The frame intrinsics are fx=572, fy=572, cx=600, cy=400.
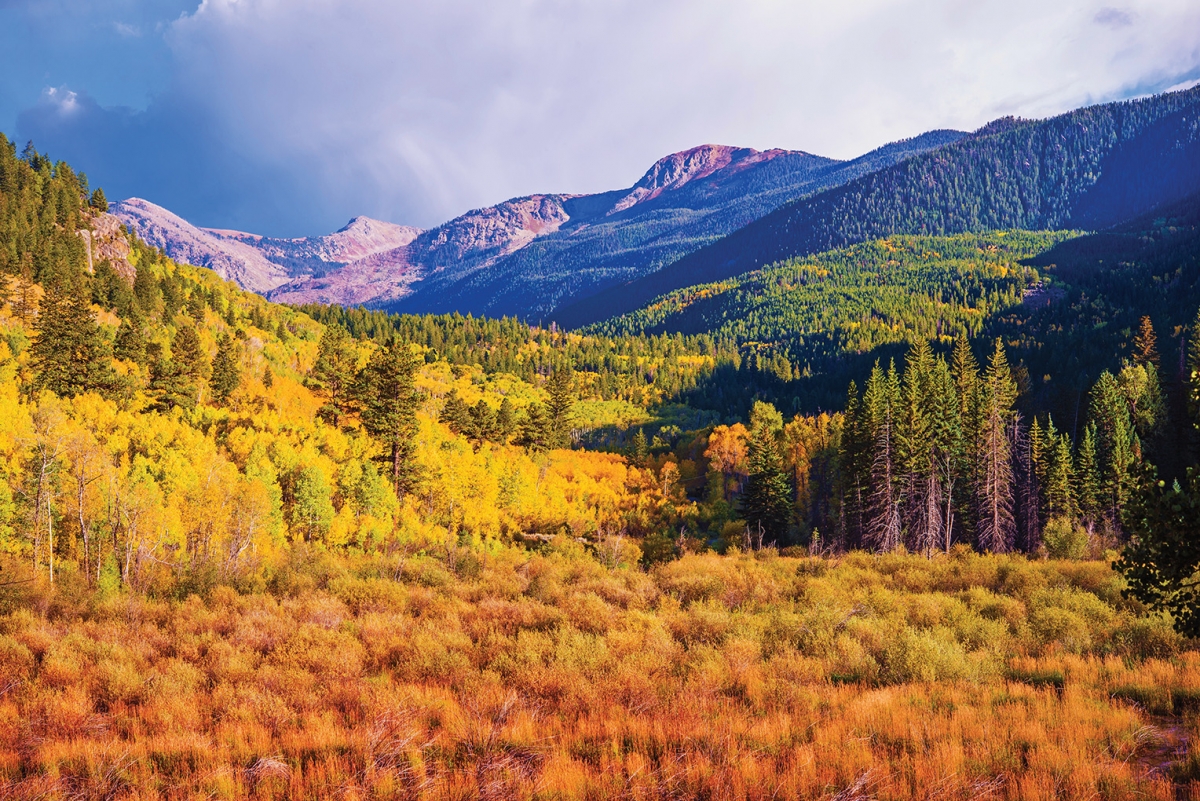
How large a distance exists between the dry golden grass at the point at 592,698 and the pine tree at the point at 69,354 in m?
28.8

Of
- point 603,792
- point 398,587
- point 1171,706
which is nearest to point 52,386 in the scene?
point 398,587

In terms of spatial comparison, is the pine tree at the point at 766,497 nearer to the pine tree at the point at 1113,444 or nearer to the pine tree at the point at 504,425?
the pine tree at the point at 1113,444

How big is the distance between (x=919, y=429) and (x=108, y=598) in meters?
48.0

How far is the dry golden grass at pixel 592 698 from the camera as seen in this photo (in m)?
7.64

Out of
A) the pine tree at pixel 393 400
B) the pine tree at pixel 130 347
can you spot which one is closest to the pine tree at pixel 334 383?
the pine tree at pixel 393 400

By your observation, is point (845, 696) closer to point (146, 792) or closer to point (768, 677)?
point (768, 677)

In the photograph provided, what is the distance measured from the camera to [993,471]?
4475cm

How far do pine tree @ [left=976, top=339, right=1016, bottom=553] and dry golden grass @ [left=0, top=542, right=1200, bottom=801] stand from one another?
29.6 metres

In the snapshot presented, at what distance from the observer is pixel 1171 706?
9.80 m

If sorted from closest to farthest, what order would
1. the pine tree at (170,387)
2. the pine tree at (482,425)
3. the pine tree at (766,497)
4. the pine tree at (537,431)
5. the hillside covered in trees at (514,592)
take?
the hillside covered in trees at (514,592), the pine tree at (170,387), the pine tree at (766,497), the pine tree at (482,425), the pine tree at (537,431)

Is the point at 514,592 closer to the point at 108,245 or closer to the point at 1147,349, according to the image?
the point at 108,245

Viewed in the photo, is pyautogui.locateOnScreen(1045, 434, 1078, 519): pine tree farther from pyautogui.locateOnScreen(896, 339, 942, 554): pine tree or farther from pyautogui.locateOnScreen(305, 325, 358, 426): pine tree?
pyautogui.locateOnScreen(305, 325, 358, 426): pine tree

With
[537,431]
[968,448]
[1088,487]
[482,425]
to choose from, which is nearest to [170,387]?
[482,425]

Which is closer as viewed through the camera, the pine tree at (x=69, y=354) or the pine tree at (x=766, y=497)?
the pine tree at (x=69, y=354)
